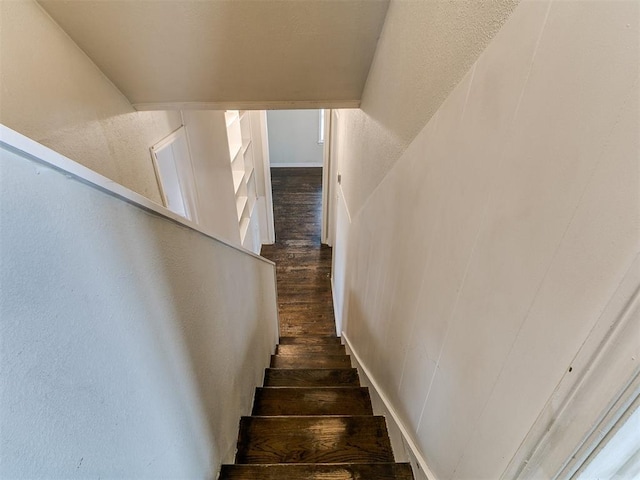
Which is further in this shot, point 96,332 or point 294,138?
point 294,138

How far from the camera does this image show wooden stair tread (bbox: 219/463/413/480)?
3.81 feet

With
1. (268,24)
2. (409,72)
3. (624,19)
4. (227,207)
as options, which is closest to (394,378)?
(409,72)

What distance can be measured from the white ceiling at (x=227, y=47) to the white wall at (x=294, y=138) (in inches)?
235

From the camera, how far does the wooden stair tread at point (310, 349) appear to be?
2.88 m

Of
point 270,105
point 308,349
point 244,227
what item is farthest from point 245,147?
point 308,349

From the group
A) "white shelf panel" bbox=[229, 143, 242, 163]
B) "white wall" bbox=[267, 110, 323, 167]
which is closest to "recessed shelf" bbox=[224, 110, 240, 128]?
"white shelf panel" bbox=[229, 143, 242, 163]

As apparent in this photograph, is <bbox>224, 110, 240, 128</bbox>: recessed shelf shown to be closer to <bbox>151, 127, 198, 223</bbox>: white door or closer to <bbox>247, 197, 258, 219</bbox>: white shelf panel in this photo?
<bbox>247, 197, 258, 219</bbox>: white shelf panel

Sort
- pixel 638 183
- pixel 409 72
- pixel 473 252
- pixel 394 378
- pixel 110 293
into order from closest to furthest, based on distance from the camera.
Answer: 1. pixel 638 183
2. pixel 110 293
3. pixel 473 252
4. pixel 409 72
5. pixel 394 378

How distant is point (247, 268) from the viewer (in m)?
1.77

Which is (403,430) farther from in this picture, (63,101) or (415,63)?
(63,101)

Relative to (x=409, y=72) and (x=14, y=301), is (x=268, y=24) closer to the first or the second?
(x=409, y=72)

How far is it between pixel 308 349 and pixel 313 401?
117cm

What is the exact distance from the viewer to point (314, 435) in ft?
4.73

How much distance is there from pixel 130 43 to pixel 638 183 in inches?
70.4
